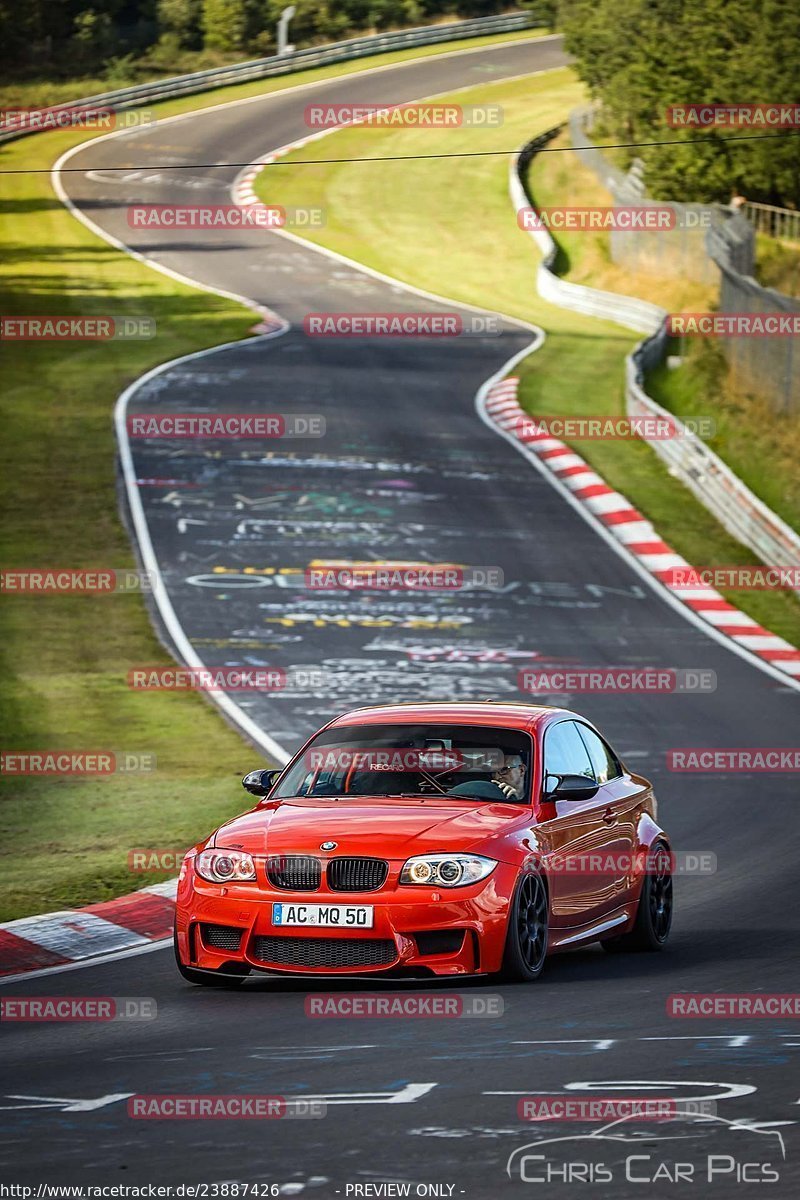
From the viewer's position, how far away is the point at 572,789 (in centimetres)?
1012

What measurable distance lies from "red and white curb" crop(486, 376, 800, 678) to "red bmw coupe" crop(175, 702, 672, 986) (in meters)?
11.8

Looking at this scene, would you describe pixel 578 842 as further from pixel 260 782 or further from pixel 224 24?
pixel 224 24

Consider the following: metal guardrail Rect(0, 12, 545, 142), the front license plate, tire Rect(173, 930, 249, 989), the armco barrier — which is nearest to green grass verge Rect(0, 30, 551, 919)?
tire Rect(173, 930, 249, 989)

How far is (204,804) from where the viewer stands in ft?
51.5

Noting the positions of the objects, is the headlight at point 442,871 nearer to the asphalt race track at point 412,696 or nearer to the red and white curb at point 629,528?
the asphalt race track at point 412,696

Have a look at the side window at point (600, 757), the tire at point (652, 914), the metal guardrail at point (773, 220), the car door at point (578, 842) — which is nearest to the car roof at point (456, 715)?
the car door at point (578, 842)

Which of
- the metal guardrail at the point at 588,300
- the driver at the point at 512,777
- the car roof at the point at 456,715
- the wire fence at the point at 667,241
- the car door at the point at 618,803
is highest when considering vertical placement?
the car roof at the point at 456,715

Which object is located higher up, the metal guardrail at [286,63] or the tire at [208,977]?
the tire at [208,977]

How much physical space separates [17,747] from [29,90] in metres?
68.0

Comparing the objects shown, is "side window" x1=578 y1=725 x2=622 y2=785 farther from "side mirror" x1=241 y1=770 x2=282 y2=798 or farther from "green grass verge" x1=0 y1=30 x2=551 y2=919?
"green grass verge" x1=0 y1=30 x2=551 y2=919

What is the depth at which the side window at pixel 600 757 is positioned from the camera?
1123 cm

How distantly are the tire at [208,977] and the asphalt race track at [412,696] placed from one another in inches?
4.1

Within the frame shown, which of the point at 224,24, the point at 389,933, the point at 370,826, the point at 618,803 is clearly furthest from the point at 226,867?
the point at 224,24

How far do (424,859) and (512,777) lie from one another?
3.96ft
